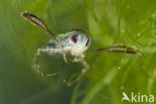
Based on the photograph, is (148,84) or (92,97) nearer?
(148,84)

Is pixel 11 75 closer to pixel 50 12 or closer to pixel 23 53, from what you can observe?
pixel 23 53

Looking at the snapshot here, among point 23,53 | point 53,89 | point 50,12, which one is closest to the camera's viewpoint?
point 50,12

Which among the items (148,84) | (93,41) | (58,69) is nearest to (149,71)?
(148,84)

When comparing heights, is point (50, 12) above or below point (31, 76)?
above

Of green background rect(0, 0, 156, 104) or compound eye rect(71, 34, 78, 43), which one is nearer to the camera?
compound eye rect(71, 34, 78, 43)

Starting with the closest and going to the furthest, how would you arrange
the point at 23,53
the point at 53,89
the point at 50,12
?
the point at 50,12 → the point at 23,53 → the point at 53,89

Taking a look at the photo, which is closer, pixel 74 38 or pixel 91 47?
pixel 74 38

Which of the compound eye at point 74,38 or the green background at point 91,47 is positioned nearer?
the compound eye at point 74,38

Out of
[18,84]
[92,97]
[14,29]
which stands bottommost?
[92,97]
